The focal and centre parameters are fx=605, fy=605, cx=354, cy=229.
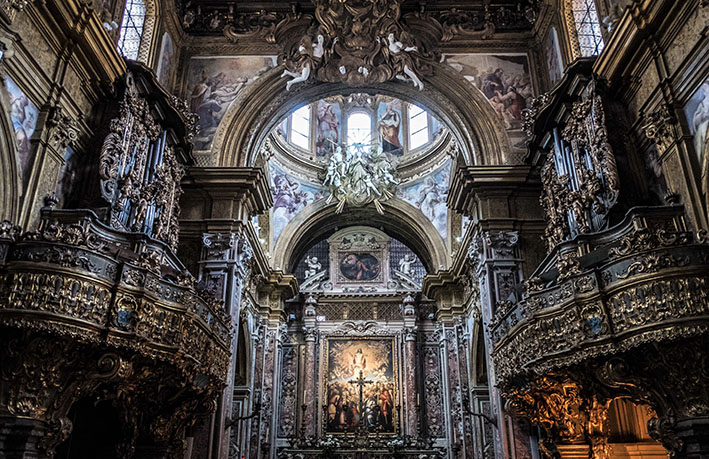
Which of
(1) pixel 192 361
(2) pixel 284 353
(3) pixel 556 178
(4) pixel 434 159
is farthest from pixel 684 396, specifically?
(2) pixel 284 353

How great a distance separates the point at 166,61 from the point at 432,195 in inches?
417

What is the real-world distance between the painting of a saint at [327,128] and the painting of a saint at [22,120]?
14289 millimetres

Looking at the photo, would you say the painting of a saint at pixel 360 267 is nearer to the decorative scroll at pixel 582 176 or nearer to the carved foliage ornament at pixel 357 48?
the carved foliage ornament at pixel 357 48

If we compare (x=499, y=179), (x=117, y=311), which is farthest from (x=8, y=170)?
(x=499, y=179)

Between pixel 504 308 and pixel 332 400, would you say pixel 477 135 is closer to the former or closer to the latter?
pixel 504 308

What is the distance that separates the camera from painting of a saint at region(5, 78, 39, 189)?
26.0ft

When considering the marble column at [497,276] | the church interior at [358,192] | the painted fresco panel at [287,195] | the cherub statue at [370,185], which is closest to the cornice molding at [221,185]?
the church interior at [358,192]

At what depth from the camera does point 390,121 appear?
22750mm

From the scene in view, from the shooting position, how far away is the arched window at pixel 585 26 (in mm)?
12234

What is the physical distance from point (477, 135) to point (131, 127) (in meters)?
7.71

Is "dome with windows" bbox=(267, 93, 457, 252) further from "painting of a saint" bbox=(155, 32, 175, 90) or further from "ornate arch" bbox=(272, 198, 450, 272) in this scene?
"painting of a saint" bbox=(155, 32, 175, 90)

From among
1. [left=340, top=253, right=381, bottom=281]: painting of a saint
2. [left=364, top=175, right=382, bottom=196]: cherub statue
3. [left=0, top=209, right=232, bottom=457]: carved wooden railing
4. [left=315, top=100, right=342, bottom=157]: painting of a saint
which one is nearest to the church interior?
[left=0, top=209, right=232, bottom=457]: carved wooden railing

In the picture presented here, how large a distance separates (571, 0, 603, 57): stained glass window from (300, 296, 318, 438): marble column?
521 inches

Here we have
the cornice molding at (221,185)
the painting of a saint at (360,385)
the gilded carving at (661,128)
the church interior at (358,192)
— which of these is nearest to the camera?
the church interior at (358,192)
